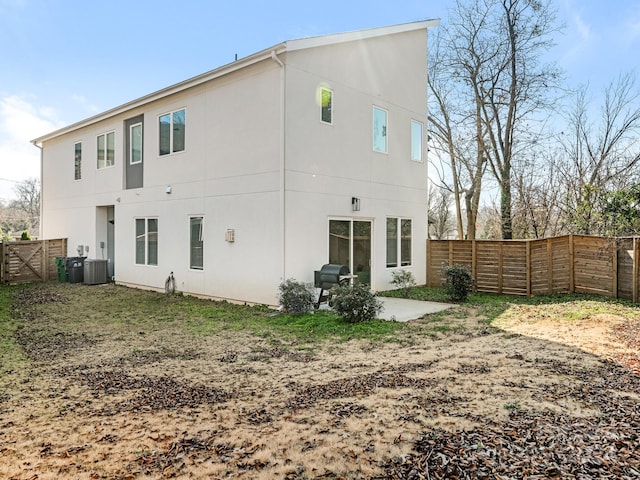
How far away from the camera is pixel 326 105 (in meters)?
10.5

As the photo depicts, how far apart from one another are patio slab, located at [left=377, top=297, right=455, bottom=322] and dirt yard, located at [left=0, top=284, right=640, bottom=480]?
1.53m

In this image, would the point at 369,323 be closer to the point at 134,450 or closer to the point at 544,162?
the point at 134,450

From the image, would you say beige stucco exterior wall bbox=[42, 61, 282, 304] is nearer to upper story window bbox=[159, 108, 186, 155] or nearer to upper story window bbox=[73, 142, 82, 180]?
upper story window bbox=[159, 108, 186, 155]

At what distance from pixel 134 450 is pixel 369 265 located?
8.95 m

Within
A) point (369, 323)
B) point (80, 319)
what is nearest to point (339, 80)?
point (369, 323)

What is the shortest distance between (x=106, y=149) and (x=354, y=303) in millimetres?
11323

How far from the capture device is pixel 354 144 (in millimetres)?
11117

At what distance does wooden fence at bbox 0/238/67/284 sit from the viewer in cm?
1490

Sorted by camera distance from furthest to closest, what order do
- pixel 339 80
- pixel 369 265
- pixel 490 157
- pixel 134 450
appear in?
pixel 490 157
pixel 369 265
pixel 339 80
pixel 134 450

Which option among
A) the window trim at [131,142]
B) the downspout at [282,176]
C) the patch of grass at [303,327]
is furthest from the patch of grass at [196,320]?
the window trim at [131,142]

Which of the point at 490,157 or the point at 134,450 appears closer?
the point at 134,450

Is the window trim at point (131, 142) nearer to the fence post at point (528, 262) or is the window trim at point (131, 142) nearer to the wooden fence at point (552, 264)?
the wooden fence at point (552, 264)

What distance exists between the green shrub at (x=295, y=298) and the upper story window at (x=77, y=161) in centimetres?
1143

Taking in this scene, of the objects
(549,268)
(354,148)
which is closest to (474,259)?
(549,268)
